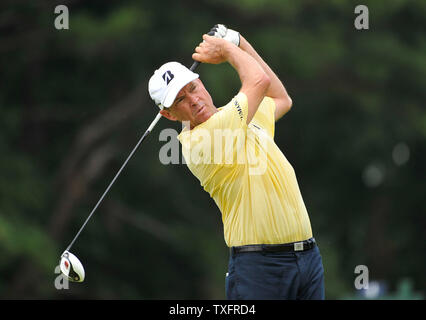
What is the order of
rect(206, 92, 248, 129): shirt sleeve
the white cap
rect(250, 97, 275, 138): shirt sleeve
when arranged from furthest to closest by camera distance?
rect(250, 97, 275, 138): shirt sleeve
the white cap
rect(206, 92, 248, 129): shirt sleeve

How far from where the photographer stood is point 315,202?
56.3 ft

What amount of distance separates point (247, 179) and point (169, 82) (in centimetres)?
64

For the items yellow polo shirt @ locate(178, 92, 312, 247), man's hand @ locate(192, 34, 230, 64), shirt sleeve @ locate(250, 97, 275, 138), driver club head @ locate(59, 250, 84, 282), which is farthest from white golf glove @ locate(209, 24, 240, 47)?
driver club head @ locate(59, 250, 84, 282)

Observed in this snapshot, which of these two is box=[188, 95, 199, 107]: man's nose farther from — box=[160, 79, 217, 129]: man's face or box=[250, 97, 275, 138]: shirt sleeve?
box=[250, 97, 275, 138]: shirt sleeve

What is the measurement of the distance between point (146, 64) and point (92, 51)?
1322mm

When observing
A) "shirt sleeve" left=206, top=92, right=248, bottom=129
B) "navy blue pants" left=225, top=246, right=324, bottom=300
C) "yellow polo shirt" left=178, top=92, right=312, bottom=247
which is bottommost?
"navy blue pants" left=225, top=246, right=324, bottom=300

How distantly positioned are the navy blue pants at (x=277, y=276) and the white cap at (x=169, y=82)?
89 centimetres

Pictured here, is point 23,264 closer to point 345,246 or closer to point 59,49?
point 59,49

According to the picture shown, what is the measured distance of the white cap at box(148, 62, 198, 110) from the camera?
181 inches

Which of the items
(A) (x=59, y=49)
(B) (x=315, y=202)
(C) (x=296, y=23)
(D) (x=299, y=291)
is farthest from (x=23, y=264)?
(D) (x=299, y=291)

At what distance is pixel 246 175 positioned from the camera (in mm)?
4578

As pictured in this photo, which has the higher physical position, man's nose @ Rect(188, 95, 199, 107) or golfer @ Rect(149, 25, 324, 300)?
man's nose @ Rect(188, 95, 199, 107)

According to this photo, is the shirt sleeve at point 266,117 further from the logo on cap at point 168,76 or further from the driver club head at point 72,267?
the driver club head at point 72,267

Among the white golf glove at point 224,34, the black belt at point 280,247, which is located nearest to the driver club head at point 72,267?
the black belt at point 280,247
